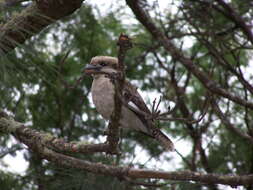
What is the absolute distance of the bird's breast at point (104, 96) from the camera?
4523 millimetres

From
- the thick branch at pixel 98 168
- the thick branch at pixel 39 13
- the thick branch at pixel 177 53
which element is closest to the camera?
the thick branch at pixel 98 168

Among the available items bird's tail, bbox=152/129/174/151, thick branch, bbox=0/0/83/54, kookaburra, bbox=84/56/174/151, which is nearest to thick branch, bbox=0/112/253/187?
thick branch, bbox=0/0/83/54

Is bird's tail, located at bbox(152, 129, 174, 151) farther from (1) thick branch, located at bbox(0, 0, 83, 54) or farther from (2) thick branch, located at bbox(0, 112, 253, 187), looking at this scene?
(1) thick branch, located at bbox(0, 0, 83, 54)

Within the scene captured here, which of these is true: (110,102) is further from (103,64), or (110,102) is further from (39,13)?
(39,13)

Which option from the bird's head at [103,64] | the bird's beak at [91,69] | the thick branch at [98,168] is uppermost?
the bird's head at [103,64]

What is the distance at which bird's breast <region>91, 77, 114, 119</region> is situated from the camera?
14.8 feet

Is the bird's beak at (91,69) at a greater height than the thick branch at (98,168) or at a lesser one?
greater

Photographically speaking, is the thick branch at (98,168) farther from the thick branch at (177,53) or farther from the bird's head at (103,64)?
the thick branch at (177,53)

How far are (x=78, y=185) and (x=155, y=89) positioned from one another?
2.71 m

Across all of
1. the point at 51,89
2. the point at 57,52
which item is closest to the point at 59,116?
the point at 51,89

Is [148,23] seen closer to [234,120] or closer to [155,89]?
[155,89]

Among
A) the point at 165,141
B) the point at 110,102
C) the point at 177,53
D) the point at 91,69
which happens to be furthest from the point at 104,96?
the point at 177,53


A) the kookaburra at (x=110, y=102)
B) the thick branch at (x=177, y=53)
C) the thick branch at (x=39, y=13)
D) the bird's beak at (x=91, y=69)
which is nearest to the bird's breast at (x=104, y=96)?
the kookaburra at (x=110, y=102)

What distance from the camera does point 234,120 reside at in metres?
6.45
